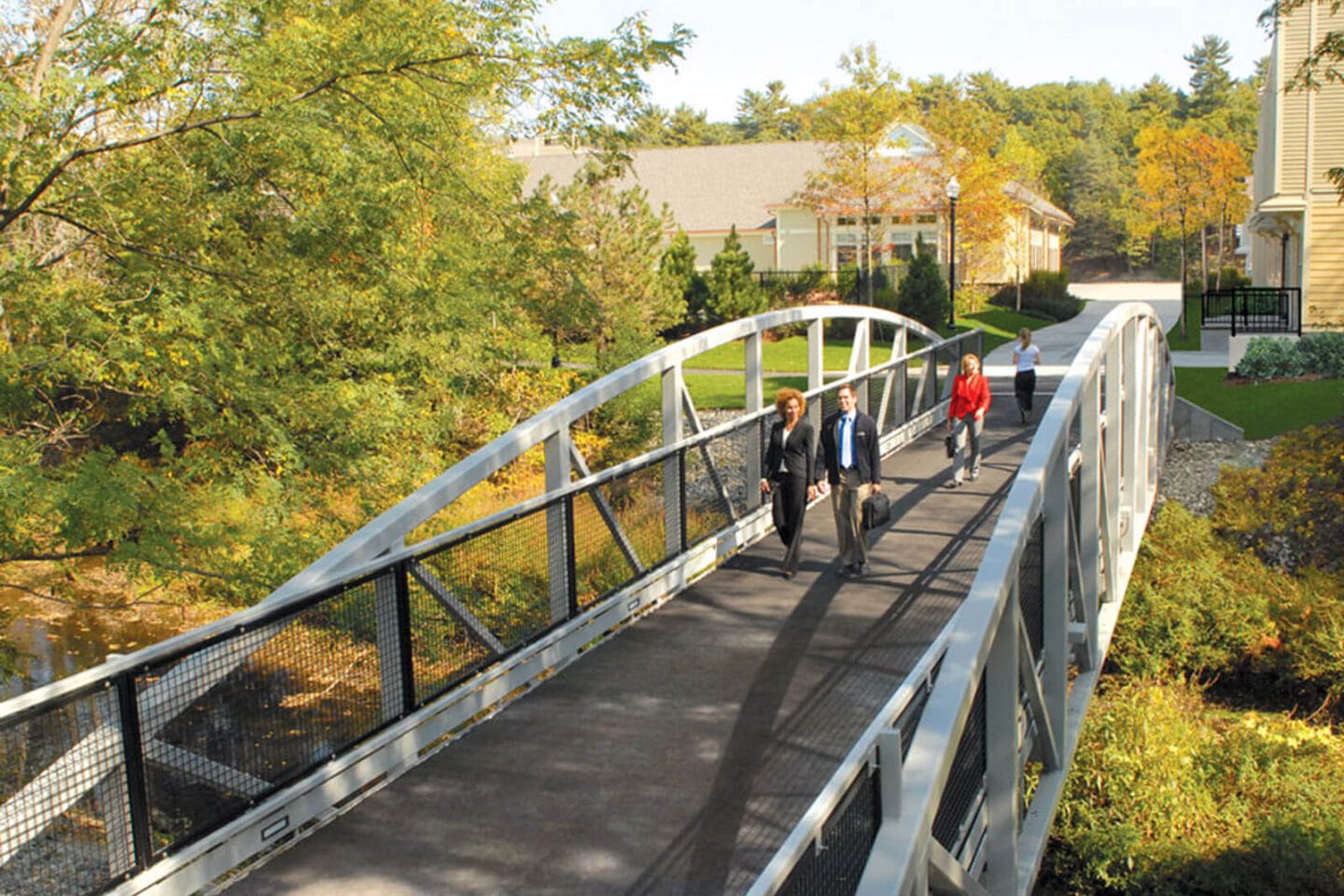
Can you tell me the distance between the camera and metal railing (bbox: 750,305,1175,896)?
12.7ft

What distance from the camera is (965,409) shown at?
14055mm

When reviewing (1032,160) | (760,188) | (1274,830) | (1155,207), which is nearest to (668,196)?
(760,188)

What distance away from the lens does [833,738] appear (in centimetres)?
698

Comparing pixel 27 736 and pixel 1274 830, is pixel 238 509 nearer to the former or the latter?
pixel 27 736

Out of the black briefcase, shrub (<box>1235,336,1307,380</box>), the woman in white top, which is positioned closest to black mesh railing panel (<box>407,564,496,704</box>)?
the black briefcase

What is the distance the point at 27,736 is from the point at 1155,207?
56204 millimetres

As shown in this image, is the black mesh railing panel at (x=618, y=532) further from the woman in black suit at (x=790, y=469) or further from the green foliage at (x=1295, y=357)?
the green foliage at (x=1295, y=357)

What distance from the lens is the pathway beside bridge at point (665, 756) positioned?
571 cm

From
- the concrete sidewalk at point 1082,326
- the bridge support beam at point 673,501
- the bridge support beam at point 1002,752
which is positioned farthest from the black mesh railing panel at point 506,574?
the concrete sidewalk at point 1082,326

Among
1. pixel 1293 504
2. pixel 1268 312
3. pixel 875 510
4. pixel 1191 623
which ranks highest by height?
pixel 1268 312

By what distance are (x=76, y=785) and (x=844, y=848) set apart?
3.05 metres

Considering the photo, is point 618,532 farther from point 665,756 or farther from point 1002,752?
point 1002,752

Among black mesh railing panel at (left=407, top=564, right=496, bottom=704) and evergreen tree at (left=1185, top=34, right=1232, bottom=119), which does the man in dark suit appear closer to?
black mesh railing panel at (left=407, top=564, right=496, bottom=704)

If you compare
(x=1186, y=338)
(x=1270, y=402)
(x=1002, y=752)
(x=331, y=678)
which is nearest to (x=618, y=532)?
(x=331, y=678)
